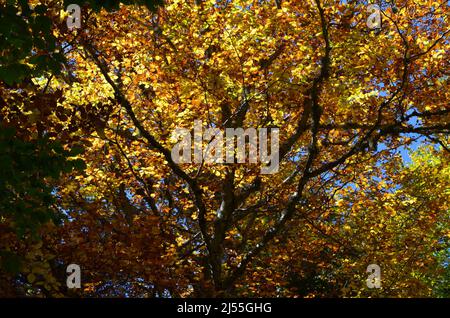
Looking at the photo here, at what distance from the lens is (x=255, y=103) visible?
13.5 metres

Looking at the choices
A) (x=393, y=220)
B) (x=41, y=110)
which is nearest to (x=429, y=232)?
(x=393, y=220)

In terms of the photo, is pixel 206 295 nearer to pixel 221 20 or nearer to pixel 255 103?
pixel 255 103

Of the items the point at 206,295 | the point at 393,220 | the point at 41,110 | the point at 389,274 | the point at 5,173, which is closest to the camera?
the point at 5,173

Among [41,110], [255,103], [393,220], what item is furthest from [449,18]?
[41,110]

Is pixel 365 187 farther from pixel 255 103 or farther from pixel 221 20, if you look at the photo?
pixel 221 20

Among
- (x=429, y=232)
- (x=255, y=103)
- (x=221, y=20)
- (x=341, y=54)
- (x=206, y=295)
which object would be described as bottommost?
(x=206, y=295)

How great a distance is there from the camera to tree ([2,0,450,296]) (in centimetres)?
1136

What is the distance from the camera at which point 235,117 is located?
14.0m

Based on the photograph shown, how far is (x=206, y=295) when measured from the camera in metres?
11.9

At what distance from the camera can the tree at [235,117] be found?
1136cm

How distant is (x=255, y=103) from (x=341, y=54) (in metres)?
2.57

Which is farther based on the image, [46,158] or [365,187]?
[365,187]
